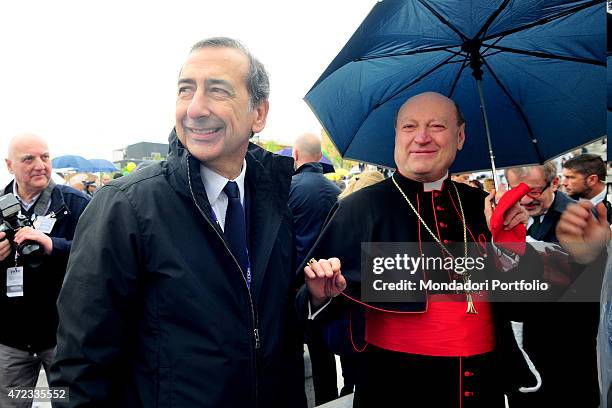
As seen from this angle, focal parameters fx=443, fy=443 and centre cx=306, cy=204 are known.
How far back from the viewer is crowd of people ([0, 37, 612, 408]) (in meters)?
1.29

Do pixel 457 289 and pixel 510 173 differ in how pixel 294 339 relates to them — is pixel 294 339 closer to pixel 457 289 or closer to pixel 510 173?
pixel 457 289

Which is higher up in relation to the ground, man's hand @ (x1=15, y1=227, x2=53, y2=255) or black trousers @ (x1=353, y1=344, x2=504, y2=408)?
man's hand @ (x1=15, y1=227, x2=53, y2=255)

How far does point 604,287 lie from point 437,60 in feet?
5.33

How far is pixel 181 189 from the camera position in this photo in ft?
4.61

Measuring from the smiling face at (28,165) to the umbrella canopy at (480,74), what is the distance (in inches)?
85.0

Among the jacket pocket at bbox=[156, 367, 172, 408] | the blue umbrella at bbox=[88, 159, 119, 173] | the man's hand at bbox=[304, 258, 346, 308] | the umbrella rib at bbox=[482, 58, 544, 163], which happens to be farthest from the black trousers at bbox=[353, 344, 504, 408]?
the blue umbrella at bbox=[88, 159, 119, 173]

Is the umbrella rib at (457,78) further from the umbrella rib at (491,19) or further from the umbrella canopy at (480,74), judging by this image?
the umbrella rib at (491,19)

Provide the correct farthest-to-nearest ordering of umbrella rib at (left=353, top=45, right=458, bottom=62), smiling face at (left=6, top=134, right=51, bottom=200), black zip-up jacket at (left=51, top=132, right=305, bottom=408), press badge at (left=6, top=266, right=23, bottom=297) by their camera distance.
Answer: smiling face at (left=6, top=134, right=51, bottom=200), press badge at (left=6, top=266, right=23, bottom=297), umbrella rib at (left=353, top=45, right=458, bottom=62), black zip-up jacket at (left=51, top=132, right=305, bottom=408)

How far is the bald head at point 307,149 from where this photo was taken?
171 inches

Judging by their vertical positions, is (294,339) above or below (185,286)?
below

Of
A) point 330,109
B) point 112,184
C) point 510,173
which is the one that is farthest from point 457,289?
point 112,184

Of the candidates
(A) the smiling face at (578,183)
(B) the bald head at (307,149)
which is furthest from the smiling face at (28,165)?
(A) the smiling face at (578,183)

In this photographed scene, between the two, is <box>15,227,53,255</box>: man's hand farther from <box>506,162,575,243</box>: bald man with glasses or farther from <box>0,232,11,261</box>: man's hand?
<box>506,162,575,243</box>: bald man with glasses

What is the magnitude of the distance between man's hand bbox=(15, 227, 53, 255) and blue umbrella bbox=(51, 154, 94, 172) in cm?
1681
